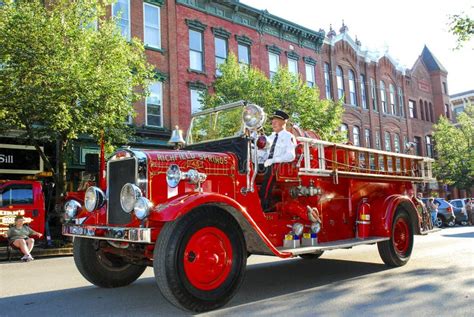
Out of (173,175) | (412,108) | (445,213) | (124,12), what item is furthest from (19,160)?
(412,108)

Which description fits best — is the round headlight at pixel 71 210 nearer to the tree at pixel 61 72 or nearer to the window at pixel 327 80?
the tree at pixel 61 72

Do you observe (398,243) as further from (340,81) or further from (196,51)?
(340,81)

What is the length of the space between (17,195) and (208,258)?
999 cm

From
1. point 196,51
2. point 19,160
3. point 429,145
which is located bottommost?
point 19,160

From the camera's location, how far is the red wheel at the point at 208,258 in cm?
479

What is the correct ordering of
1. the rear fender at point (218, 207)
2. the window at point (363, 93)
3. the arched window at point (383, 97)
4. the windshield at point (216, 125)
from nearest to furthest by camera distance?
1. the rear fender at point (218, 207)
2. the windshield at point (216, 125)
3. the window at point (363, 93)
4. the arched window at point (383, 97)

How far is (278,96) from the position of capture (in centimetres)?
1845

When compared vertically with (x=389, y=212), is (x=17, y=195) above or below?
above

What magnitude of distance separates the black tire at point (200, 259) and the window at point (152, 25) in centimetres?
1723

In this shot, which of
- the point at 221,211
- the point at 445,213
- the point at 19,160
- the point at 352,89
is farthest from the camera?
the point at 352,89

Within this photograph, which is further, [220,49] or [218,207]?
[220,49]

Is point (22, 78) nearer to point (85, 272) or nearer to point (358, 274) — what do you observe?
point (85, 272)

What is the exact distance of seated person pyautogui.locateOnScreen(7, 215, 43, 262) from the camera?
11.3 metres

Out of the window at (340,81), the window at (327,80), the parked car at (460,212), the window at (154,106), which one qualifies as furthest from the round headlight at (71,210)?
the window at (340,81)
